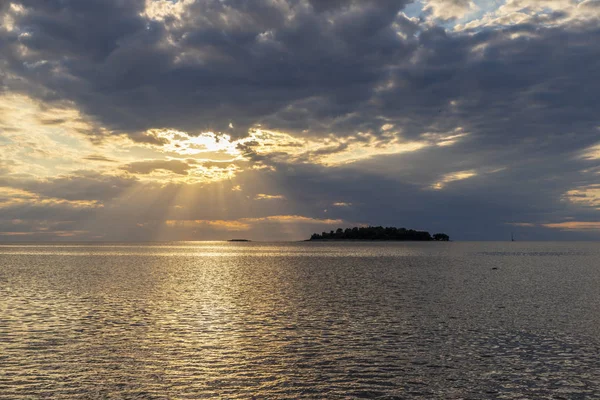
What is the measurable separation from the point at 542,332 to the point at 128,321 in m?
35.7

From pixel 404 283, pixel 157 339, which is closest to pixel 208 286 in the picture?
pixel 404 283

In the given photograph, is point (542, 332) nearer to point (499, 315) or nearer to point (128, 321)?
point (499, 315)

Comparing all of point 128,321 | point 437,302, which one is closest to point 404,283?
point 437,302

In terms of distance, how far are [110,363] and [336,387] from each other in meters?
14.4

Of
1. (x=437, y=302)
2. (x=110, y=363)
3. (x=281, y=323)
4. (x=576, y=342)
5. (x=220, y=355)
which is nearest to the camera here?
(x=110, y=363)

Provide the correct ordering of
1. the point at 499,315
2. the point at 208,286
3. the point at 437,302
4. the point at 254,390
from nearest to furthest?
the point at 254,390
the point at 499,315
the point at 437,302
the point at 208,286

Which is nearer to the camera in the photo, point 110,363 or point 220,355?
point 110,363

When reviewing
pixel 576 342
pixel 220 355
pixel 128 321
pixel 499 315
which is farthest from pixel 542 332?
pixel 128 321

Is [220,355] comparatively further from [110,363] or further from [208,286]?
[208,286]

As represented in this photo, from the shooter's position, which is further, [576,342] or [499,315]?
[499,315]

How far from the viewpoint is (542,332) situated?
129 ft

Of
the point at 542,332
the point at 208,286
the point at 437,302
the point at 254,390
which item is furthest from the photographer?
the point at 208,286

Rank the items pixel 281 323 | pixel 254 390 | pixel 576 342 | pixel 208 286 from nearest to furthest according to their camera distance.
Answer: pixel 254 390
pixel 576 342
pixel 281 323
pixel 208 286

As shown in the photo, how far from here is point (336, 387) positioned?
2550 cm
